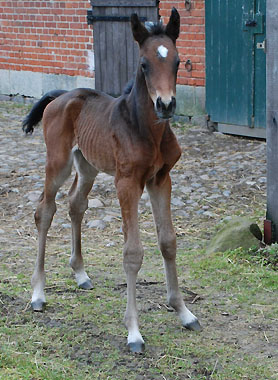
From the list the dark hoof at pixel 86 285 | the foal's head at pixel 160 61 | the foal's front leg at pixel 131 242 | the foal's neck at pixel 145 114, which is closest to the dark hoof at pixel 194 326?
the foal's front leg at pixel 131 242

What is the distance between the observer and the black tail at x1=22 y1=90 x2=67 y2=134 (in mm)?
5676

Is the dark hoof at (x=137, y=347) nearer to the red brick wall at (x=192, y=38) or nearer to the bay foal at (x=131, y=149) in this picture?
the bay foal at (x=131, y=149)

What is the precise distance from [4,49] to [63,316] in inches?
411

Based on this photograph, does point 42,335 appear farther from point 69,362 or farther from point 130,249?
point 130,249

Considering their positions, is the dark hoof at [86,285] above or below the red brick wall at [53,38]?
below

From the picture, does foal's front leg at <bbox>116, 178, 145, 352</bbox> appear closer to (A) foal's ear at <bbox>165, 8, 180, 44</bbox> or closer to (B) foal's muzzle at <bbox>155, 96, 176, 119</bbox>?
(B) foal's muzzle at <bbox>155, 96, 176, 119</bbox>

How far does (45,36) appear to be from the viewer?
1336cm

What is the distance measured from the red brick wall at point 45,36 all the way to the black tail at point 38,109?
23.1 feet

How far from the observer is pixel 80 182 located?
5.53 metres

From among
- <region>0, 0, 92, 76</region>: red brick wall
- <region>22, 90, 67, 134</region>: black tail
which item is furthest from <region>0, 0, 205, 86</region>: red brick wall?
<region>22, 90, 67, 134</region>: black tail

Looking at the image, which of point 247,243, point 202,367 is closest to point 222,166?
point 247,243

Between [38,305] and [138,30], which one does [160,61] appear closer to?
[138,30]

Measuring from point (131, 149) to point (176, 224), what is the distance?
2.67 meters

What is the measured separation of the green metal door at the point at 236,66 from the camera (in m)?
9.84
